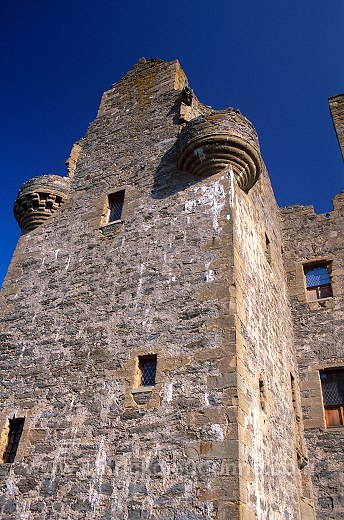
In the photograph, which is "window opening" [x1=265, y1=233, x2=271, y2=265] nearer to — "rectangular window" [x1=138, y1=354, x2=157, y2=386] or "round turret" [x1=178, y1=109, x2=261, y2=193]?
"round turret" [x1=178, y1=109, x2=261, y2=193]

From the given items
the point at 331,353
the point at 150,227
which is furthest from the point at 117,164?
the point at 331,353

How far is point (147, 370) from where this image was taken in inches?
251

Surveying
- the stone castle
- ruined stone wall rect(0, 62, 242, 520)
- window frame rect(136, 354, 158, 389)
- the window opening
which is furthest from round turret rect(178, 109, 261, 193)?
window frame rect(136, 354, 158, 389)

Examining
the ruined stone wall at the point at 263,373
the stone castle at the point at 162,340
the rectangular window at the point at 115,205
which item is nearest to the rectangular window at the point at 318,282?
the stone castle at the point at 162,340

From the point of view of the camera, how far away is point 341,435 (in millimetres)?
9539

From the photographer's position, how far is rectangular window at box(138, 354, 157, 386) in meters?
6.28

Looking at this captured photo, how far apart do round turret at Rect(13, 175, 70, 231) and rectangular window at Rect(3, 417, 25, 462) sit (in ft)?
12.8

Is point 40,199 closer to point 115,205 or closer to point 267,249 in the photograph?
point 115,205

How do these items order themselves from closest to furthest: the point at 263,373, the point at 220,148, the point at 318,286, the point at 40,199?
the point at 263,373, the point at 220,148, the point at 40,199, the point at 318,286

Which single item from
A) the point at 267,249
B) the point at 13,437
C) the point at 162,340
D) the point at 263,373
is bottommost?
the point at 13,437

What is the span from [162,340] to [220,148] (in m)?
3.20

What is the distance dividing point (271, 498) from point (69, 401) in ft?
9.62

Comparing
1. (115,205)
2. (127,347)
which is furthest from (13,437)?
(115,205)

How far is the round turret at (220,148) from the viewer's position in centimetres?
767
